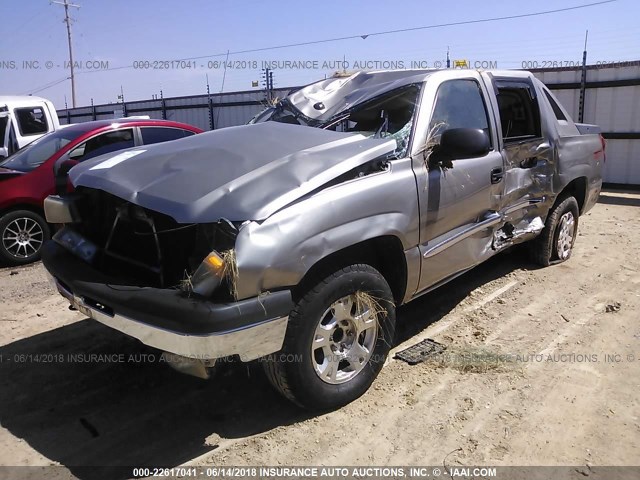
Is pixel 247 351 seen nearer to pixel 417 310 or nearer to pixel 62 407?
pixel 62 407

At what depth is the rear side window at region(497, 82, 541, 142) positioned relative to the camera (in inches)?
202

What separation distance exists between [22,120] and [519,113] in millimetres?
9140

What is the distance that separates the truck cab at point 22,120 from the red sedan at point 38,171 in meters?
3.24

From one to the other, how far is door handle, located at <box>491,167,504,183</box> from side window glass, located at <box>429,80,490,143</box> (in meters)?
0.32

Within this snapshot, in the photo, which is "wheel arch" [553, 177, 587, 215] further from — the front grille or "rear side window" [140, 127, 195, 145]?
"rear side window" [140, 127, 195, 145]

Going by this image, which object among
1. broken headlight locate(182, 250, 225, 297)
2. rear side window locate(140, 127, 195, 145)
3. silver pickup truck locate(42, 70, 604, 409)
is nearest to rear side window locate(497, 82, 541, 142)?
silver pickup truck locate(42, 70, 604, 409)

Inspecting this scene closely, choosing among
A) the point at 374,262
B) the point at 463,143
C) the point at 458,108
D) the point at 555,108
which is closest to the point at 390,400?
the point at 374,262

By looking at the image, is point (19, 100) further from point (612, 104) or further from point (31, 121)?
point (612, 104)

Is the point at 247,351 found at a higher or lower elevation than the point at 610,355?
higher

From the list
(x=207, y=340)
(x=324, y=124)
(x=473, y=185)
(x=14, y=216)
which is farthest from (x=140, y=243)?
(x=14, y=216)

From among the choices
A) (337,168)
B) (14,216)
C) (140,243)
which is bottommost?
(14,216)

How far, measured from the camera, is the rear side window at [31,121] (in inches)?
408

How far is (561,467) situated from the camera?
277 cm

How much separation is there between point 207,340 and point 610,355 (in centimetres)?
295
